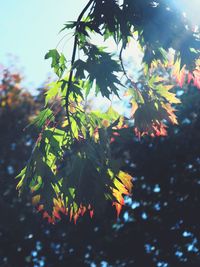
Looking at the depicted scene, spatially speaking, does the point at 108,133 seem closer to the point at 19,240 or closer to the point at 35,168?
the point at 35,168

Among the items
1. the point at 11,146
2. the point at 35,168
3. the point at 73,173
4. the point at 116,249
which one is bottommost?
the point at 116,249

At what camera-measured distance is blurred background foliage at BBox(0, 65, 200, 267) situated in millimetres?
11445

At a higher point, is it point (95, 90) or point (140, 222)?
point (95, 90)

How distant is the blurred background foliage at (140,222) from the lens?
11.4 meters

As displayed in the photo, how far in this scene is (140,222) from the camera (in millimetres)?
11891

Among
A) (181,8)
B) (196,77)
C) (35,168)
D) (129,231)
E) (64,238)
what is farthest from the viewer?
(64,238)

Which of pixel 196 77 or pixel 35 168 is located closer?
pixel 35 168

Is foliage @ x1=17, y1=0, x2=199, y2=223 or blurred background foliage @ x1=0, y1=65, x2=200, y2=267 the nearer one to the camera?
foliage @ x1=17, y1=0, x2=199, y2=223

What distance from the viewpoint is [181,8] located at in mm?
3027

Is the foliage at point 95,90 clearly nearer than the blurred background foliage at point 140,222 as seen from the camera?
Yes

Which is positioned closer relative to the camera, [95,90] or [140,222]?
[95,90]

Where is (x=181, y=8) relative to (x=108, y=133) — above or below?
above

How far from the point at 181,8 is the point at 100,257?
10.4 m

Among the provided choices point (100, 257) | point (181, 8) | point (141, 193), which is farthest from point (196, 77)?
point (100, 257)
